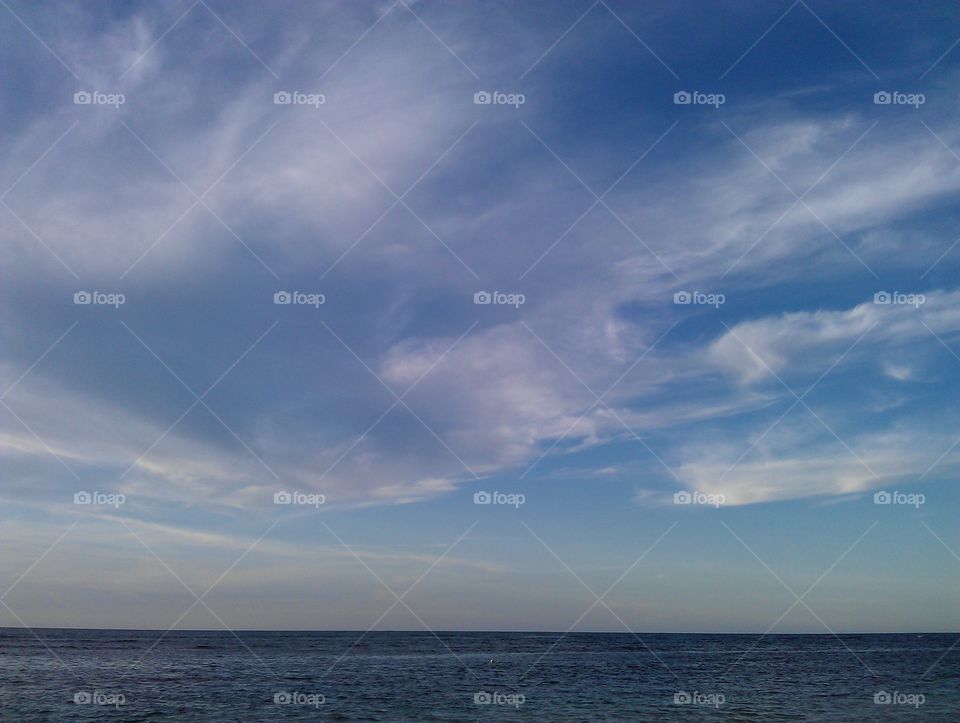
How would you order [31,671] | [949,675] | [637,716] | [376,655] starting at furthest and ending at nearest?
1. [376,655]
2. [949,675]
3. [31,671]
4. [637,716]

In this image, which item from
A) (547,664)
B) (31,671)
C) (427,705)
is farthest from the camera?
(547,664)

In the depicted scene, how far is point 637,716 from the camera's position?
1286 inches

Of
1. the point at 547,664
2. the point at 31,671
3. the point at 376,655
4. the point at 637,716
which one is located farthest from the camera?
the point at 376,655

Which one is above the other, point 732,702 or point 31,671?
point 31,671

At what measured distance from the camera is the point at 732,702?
121 ft

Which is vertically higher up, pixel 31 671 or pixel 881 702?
pixel 31 671

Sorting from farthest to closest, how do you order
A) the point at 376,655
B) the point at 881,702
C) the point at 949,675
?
the point at 376,655
the point at 949,675
the point at 881,702

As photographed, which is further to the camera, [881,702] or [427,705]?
[881,702]

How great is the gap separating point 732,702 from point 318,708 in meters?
20.1

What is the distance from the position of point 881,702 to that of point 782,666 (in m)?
27.4

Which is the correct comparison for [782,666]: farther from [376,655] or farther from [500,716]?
[500,716]

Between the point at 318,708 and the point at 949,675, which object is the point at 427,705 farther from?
the point at 949,675

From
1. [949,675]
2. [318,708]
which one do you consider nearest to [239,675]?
[318,708]

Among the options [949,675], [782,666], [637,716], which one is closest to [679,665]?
[782,666]
